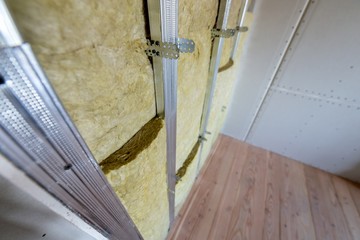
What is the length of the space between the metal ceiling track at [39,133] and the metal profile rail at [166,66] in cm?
29

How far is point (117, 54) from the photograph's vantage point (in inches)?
14.7

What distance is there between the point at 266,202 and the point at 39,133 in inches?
73.7

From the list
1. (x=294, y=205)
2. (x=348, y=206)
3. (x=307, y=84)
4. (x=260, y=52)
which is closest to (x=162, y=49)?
(x=260, y=52)

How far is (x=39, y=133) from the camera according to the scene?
9.9 inches

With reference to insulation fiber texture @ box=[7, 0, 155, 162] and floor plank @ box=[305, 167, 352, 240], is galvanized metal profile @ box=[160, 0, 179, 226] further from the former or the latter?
floor plank @ box=[305, 167, 352, 240]

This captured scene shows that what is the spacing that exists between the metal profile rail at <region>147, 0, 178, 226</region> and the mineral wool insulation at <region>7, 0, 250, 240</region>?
3 centimetres

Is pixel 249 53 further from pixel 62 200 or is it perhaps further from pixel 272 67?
pixel 62 200

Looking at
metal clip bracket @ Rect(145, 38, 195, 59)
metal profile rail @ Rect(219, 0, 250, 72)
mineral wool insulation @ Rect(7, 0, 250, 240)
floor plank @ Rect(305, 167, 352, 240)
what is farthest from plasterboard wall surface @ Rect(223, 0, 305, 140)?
metal clip bracket @ Rect(145, 38, 195, 59)

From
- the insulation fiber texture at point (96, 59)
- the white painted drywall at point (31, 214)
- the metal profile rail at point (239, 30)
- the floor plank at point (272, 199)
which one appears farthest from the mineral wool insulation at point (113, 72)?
the floor plank at point (272, 199)

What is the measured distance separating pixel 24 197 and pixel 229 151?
200cm

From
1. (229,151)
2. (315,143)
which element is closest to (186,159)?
(229,151)

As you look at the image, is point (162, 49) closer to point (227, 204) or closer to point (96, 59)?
point (96, 59)

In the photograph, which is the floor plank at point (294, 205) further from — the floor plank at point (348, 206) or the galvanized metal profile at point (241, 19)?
the galvanized metal profile at point (241, 19)

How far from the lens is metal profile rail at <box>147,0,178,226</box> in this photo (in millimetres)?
399
